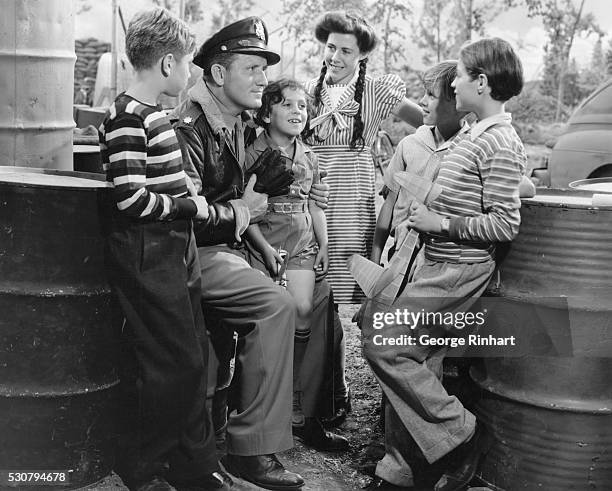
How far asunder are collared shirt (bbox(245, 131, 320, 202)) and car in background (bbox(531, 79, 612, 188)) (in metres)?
4.99

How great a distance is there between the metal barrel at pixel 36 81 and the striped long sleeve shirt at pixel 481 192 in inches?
74.3

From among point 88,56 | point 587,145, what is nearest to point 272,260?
point 587,145

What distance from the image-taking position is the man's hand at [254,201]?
3576 mm

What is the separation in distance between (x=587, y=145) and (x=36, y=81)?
5899 mm

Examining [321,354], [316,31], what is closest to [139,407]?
[321,354]

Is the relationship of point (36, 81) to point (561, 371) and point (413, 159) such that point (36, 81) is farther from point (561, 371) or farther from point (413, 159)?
point (561, 371)

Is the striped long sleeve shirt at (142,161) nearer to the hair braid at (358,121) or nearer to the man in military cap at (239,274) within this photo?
the man in military cap at (239,274)

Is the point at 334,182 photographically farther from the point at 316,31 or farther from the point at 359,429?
the point at 359,429

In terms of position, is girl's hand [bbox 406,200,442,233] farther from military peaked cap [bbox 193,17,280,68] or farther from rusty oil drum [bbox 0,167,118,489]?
rusty oil drum [bbox 0,167,118,489]

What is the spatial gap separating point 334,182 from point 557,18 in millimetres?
15135

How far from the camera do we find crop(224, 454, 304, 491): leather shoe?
3355mm


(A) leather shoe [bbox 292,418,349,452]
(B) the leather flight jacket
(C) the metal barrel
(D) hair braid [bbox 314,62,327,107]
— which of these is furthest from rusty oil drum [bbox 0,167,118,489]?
(D) hair braid [bbox 314,62,327,107]

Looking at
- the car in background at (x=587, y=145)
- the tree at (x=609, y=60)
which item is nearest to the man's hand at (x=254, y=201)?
the car in background at (x=587, y=145)

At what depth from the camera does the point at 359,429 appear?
4262mm
